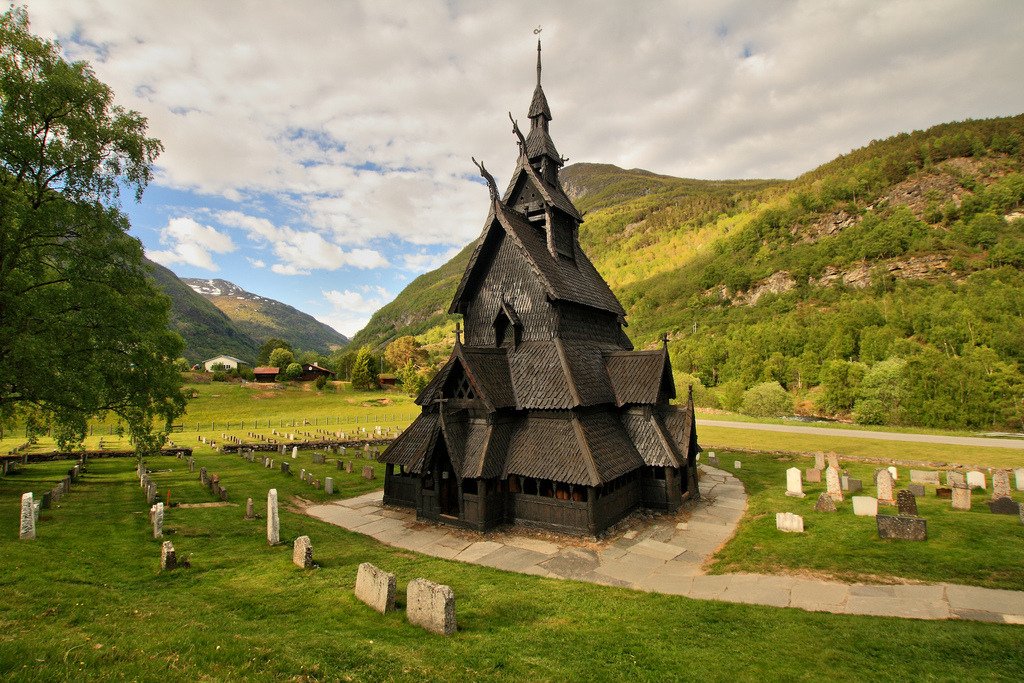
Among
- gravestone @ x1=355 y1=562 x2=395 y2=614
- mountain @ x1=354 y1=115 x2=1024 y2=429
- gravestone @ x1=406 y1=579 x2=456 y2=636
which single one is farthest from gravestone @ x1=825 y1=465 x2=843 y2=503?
mountain @ x1=354 y1=115 x2=1024 y2=429

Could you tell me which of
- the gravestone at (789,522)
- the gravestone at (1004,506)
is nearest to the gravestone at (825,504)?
the gravestone at (789,522)

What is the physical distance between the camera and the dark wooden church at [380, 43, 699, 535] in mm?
15477

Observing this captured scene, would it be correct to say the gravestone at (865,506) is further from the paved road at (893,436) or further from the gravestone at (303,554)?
the paved road at (893,436)

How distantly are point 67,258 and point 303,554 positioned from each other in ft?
49.2

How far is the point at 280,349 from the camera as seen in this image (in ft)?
371

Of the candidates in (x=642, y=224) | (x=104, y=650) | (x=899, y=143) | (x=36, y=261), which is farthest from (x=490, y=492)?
(x=642, y=224)

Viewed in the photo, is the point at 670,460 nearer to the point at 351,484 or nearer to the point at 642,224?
the point at 351,484

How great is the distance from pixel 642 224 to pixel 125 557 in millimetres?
208867

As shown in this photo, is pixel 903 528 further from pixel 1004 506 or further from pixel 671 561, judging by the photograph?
pixel 671 561

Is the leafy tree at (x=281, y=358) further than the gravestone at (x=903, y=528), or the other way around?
the leafy tree at (x=281, y=358)

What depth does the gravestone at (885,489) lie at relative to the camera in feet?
52.1

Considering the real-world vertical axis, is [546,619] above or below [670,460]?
below

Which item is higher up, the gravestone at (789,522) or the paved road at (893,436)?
the gravestone at (789,522)

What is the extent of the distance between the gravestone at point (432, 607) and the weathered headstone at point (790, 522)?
11710mm
